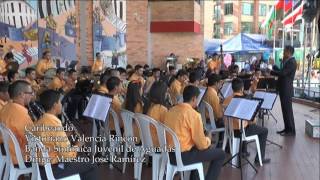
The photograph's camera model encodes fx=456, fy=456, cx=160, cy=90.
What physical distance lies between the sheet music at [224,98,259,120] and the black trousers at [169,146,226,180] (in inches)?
24.2

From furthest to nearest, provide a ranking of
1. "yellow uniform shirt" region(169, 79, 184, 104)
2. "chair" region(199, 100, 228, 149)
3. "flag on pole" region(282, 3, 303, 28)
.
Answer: "flag on pole" region(282, 3, 303, 28)
"yellow uniform shirt" region(169, 79, 184, 104)
"chair" region(199, 100, 228, 149)

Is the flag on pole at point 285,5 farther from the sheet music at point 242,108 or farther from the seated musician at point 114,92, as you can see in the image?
the sheet music at point 242,108

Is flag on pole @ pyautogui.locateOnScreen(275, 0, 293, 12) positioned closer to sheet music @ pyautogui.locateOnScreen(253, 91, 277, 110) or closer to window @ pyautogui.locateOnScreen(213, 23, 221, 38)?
sheet music @ pyautogui.locateOnScreen(253, 91, 277, 110)

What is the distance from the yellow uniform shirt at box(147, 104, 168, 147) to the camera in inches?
212

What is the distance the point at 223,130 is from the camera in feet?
23.1

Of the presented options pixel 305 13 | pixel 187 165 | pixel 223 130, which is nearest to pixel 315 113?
pixel 305 13

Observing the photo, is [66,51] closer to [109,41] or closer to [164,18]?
[109,41]

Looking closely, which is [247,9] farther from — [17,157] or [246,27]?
[17,157]

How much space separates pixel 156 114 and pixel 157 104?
0.40 feet

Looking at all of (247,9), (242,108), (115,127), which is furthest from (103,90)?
(247,9)

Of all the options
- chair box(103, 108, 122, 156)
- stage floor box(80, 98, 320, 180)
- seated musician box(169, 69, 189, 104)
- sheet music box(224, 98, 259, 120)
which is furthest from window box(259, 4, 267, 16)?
sheet music box(224, 98, 259, 120)

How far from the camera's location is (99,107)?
5652 millimetres

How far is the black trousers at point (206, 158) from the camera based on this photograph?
4895 millimetres

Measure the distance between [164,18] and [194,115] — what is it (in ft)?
60.4
